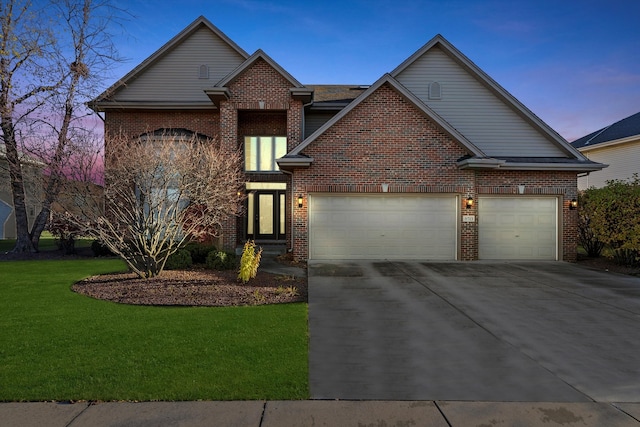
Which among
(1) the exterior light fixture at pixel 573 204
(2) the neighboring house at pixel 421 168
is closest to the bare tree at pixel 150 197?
(2) the neighboring house at pixel 421 168

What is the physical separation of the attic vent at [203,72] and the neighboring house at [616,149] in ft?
69.1

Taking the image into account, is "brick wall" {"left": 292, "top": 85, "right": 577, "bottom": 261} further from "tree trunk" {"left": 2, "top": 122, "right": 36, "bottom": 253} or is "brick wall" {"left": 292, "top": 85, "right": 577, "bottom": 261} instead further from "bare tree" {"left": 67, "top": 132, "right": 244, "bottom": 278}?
"tree trunk" {"left": 2, "top": 122, "right": 36, "bottom": 253}

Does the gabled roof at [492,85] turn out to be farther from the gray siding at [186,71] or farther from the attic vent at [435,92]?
the gray siding at [186,71]

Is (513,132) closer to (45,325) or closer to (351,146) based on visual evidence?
(351,146)

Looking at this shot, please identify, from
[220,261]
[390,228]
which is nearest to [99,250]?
[220,261]

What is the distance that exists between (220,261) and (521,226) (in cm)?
1102

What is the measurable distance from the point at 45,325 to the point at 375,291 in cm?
619

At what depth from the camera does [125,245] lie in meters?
9.71

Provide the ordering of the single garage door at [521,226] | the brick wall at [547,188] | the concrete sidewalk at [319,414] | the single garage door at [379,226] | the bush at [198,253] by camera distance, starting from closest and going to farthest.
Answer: the concrete sidewalk at [319,414]
the bush at [198,253]
the single garage door at [379,226]
the brick wall at [547,188]
the single garage door at [521,226]

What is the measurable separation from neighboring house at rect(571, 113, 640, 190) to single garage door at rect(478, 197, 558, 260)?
31.4ft

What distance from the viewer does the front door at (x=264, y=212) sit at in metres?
17.4

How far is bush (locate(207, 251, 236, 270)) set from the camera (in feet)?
38.4

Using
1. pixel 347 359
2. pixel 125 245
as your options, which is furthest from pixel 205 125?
pixel 347 359

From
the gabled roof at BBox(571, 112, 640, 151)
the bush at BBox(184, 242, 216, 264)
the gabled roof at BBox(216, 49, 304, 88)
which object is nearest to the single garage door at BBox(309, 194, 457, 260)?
the bush at BBox(184, 242, 216, 264)
